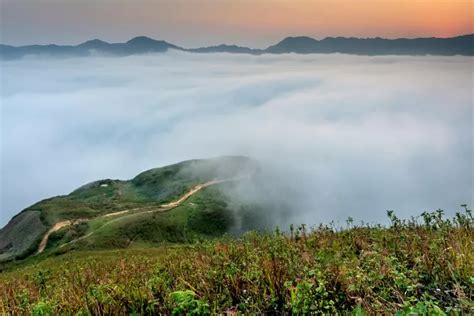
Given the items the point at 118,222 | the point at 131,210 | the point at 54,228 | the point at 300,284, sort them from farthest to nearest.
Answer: the point at 131,210 < the point at 118,222 < the point at 54,228 < the point at 300,284

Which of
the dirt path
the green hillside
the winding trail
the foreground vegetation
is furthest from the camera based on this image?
the winding trail

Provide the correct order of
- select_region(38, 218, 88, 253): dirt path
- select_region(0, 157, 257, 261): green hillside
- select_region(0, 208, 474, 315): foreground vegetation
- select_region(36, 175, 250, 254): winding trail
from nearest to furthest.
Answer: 1. select_region(0, 208, 474, 315): foreground vegetation
2. select_region(0, 157, 257, 261): green hillside
3. select_region(38, 218, 88, 253): dirt path
4. select_region(36, 175, 250, 254): winding trail

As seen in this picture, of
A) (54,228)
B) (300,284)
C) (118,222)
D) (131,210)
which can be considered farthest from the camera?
(131,210)

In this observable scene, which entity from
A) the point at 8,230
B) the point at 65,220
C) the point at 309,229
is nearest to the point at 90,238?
the point at 65,220

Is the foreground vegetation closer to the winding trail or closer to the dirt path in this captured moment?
the winding trail

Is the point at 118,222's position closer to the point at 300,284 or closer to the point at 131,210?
the point at 131,210

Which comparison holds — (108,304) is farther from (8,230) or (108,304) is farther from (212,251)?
(8,230)

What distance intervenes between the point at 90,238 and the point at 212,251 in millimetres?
116133

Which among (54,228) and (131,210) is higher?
(54,228)

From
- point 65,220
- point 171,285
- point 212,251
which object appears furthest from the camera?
point 65,220

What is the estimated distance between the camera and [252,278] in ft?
21.6

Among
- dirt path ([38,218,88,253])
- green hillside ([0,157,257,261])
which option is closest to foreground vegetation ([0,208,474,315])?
green hillside ([0,157,257,261])

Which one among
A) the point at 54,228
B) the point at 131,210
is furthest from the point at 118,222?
the point at 54,228

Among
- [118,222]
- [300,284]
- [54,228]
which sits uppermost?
[300,284]
